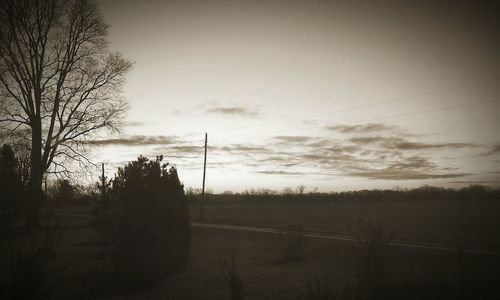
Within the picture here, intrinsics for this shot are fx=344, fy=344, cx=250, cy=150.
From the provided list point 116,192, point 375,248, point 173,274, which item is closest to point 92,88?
point 116,192

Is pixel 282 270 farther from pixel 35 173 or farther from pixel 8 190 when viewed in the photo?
pixel 35 173

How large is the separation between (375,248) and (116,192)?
29.0ft

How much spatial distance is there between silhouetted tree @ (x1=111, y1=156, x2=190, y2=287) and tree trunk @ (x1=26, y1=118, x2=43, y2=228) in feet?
43.4

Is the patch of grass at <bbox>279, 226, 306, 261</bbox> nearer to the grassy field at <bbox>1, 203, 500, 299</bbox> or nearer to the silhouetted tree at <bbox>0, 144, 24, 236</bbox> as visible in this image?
the grassy field at <bbox>1, 203, 500, 299</bbox>

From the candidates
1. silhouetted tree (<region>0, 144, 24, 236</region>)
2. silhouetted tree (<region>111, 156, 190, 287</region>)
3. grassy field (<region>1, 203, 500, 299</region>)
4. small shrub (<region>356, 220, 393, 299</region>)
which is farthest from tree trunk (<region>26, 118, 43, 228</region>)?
small shrub (<region>356, 220, 393, 299</region>)

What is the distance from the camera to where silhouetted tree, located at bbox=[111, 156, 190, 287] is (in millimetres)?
11109

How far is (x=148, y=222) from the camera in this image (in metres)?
11.3

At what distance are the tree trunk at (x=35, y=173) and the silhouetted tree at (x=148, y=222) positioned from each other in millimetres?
13225

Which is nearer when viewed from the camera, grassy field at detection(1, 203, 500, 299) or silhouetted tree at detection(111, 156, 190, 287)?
grassy field at detection(1, 203, 500, 299)

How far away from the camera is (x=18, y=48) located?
72.8 feet

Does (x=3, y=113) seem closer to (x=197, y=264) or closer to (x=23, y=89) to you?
(x=23, y=89)

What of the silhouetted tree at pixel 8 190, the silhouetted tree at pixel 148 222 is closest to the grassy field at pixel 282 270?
the silhouetted tree at pixel 148 222

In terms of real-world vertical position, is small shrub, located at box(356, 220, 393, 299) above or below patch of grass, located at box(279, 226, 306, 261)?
above

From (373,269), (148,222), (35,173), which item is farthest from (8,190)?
(373,269)
